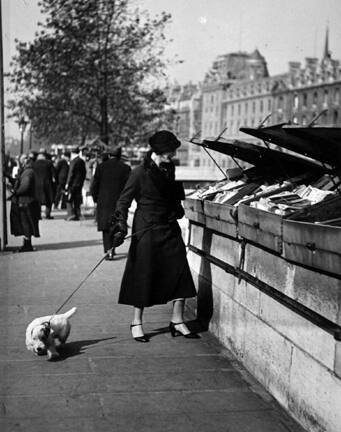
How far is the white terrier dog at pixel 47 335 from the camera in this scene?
20.9 feet

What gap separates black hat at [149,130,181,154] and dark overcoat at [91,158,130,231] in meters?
6.12

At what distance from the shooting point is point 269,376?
215 inches

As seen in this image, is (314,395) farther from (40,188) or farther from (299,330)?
(40,188)

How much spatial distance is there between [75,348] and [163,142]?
1.81 m

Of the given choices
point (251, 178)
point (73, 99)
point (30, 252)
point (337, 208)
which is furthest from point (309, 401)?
point (73, 99)

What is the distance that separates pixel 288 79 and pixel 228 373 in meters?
118

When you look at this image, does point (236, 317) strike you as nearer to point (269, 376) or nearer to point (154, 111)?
point (269, 376)

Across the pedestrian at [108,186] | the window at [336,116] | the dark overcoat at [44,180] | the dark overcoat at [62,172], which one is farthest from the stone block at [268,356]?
the window at [336,116]

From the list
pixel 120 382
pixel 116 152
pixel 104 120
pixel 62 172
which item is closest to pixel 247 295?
pixel 120 382

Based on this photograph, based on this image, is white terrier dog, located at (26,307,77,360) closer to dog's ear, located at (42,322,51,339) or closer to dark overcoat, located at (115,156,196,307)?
dog's ear, located at (42,322,51,339)

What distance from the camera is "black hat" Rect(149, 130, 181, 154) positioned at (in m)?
7.05

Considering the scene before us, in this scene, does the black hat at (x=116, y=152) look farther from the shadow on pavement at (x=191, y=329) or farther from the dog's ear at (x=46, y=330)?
the dog's ear at (x=46, y=330)

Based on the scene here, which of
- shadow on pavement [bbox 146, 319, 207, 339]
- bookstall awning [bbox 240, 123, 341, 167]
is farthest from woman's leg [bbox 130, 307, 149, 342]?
bookstall awning [bbox 240, 123, 341, 167]

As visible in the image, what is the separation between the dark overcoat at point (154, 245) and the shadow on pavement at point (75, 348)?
17.1 inches
